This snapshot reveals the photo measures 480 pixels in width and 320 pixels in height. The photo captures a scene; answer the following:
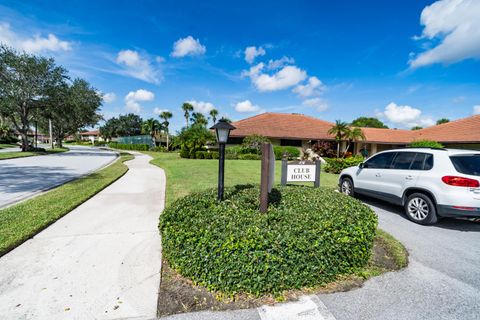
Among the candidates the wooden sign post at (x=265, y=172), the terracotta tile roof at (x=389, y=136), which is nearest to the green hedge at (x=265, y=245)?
the wooden sign post at (x=265, y=172)

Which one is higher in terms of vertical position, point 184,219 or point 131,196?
point 184,219

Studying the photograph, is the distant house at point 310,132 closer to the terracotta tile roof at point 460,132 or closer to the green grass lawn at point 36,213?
the terracotta tile roof at point 460,132

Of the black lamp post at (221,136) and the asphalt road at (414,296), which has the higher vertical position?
the black lamp post at (221,136)

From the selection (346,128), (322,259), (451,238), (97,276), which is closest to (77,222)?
(97,276)

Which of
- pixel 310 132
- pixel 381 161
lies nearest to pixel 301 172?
pixel 381 161

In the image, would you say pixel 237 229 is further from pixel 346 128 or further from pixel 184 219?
pixel 346 128

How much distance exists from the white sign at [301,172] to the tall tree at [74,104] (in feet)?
83.4

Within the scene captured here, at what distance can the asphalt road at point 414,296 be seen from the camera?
2246 mm

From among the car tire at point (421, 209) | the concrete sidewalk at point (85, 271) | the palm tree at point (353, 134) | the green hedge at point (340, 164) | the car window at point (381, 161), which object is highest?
the palm tree at point (353, 134)

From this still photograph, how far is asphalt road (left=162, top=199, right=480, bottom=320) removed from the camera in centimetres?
225

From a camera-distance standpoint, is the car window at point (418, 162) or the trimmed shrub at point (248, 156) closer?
the car window at point (418, 162)

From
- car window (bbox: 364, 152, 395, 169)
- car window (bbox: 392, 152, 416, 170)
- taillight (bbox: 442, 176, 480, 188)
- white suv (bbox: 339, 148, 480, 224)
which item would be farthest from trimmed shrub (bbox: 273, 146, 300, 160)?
taillight (bbox: 442, 176, 480, 188)

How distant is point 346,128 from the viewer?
2175cm

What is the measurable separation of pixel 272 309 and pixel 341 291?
88 cm
